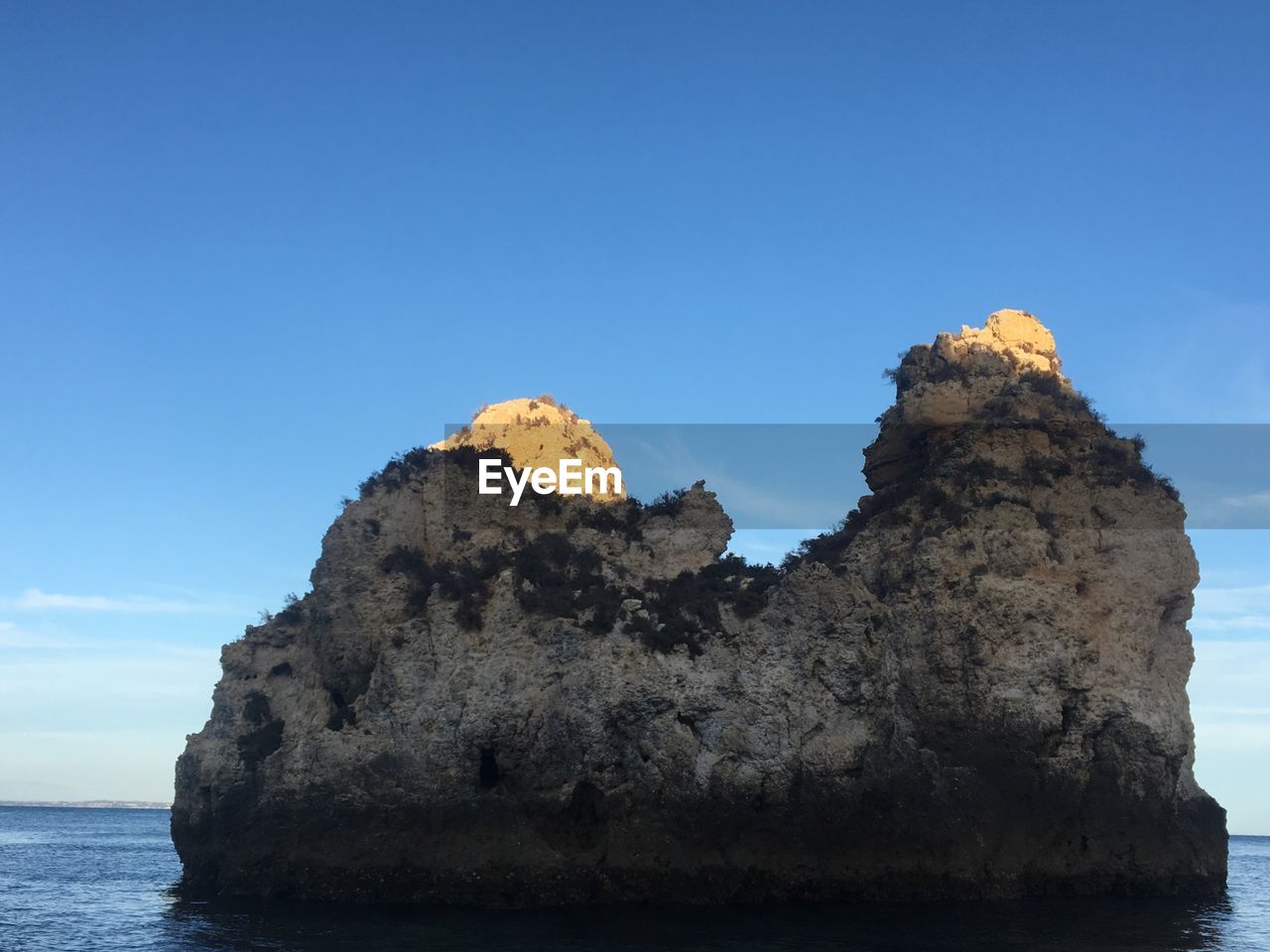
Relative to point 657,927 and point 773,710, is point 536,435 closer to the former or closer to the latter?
point 773,710

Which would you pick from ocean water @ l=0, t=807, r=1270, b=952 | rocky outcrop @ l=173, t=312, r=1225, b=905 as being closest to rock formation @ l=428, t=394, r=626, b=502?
rocky outcrop @ l=173, t=312, r=1225, b=905

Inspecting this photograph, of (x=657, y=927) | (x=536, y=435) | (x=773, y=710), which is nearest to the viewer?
(x=657, y=927)

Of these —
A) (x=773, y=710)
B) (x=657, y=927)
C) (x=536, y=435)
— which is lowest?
(x=657, y=927)

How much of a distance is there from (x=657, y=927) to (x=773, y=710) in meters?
7.77

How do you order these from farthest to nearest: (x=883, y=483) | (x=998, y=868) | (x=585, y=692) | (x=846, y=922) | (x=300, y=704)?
(x=883, y=483), (x=300, y=704), (x=585, y=692), (x=998, y=868), (x=846, y=922)

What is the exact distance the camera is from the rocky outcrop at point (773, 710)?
2922cm

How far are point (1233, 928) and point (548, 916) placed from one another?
16.2m

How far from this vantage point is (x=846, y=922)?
1011 inches

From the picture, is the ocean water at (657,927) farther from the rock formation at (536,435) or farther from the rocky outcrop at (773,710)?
the rock formation at (536,435)

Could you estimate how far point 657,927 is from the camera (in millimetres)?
25203

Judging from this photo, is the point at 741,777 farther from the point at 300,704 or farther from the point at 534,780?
the point at 300,704

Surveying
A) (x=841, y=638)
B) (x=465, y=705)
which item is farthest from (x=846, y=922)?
(x=465, y=705)

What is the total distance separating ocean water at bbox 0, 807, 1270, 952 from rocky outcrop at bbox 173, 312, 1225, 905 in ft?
4.93

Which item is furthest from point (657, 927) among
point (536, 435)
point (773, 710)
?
point (536, 435)
